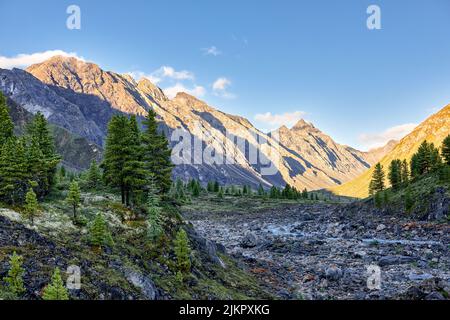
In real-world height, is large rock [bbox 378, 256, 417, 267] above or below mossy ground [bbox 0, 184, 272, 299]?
below

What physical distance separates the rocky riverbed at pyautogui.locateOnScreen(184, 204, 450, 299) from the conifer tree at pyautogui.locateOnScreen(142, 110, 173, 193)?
12616 millimetres

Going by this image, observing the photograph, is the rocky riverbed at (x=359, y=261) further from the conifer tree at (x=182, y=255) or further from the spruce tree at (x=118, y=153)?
the spruce tree at (x=118, y=153)

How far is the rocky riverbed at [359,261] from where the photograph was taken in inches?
1077

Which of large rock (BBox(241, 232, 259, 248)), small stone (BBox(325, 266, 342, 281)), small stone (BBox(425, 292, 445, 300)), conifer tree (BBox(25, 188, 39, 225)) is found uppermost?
conifer tree (BBox(25, 188, 39, 225))

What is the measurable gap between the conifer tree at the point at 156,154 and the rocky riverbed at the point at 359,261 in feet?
41.4

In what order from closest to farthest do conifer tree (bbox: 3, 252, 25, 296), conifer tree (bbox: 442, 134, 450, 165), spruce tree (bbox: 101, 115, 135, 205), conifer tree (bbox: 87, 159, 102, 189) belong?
conifer tree (bbox: 3, 252, 25, 296) → spruce tree (bbox: 101, 115, 135, 205) → conifer tree (bbox: 87, 159, 102, 189) → conifer tree (bbox: 442, 134, 450, 165)

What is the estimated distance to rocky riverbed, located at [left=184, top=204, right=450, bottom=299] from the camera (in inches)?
1077

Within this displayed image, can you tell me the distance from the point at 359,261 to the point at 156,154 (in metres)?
26.1

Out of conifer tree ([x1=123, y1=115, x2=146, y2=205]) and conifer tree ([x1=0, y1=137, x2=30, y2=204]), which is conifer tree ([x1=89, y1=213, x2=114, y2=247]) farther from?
conifer tree ([x1=123, y1=115, x2=146, y2=205])

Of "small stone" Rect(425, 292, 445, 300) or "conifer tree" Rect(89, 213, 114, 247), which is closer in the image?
"small stone" Rect(425, 292, 445, 300)

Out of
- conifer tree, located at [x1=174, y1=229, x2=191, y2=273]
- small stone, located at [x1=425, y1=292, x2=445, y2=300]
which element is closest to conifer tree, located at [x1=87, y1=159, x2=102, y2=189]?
conifer tree, located at [x1=174, y1=229, x2=191, y2=273]
